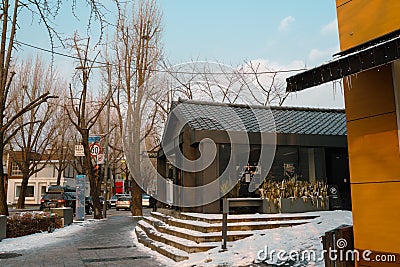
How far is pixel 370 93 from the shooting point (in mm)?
5012

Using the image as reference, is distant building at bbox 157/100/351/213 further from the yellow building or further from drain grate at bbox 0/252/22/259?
the yellow building

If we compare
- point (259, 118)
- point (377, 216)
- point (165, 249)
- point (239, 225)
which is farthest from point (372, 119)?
point (259, 118)

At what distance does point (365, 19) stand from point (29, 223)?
468 inches

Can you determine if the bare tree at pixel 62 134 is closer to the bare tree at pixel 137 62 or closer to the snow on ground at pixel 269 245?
the bare tree at pixel 137 62

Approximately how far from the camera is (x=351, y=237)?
538 centimetres

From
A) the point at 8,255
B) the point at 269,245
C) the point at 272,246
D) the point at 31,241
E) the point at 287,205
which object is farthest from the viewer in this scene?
the point at 31,241

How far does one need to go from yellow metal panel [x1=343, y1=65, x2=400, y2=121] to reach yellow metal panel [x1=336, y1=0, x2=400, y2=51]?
499 mm

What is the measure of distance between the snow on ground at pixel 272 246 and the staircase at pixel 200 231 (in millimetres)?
347

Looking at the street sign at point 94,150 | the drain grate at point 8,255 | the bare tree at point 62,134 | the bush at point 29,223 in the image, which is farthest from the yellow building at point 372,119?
the bare tree at point 62,134

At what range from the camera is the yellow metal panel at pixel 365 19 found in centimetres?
470

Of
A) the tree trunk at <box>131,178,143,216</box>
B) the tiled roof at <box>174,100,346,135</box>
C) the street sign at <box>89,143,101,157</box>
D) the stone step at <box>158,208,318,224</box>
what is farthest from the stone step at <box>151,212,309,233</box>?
the tree trunk at <box>131,178,143,216</box>

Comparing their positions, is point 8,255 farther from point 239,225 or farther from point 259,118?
point 259,118

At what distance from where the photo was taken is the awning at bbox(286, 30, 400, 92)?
13.1ft

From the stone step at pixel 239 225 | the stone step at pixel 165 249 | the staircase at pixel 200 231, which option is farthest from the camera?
the stone step at pixel 239 225
